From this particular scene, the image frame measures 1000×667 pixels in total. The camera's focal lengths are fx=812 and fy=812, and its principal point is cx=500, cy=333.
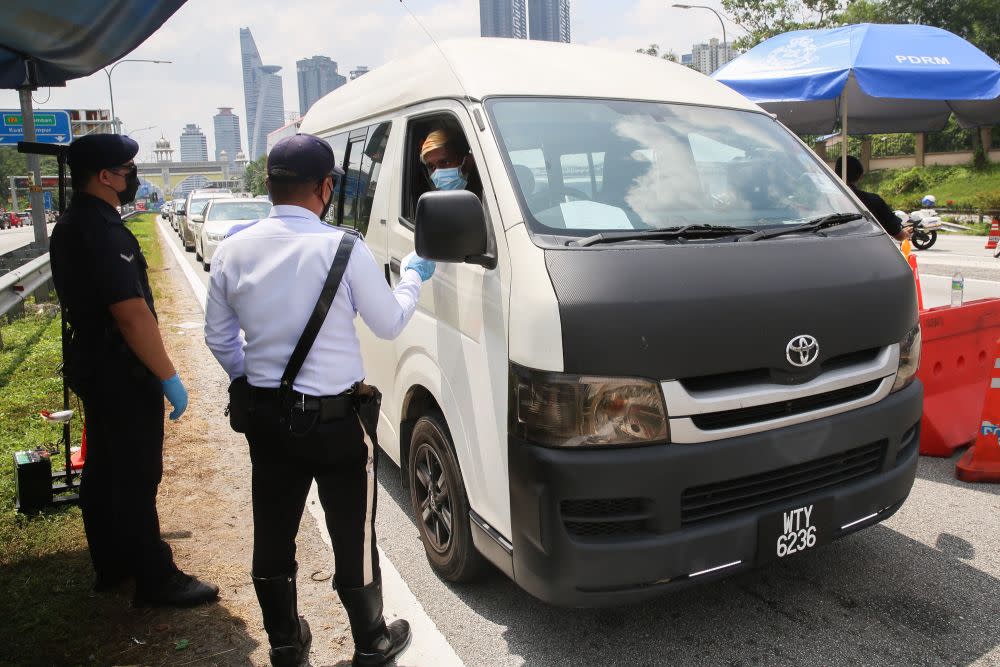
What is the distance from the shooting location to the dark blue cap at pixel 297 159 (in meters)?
2.65

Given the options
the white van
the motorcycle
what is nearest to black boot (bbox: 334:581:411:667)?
the white van

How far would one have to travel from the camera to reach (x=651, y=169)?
3426 millimetres

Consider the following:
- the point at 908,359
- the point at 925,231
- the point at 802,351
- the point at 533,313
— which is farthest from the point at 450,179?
the point at 925,231

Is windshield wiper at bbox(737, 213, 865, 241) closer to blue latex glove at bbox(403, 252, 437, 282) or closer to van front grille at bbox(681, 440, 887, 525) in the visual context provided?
van front grille at bbox(681, 440, 887, 525)

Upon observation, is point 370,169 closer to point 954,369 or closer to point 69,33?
Result: point 69,33

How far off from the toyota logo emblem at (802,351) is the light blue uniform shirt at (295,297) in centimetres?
134

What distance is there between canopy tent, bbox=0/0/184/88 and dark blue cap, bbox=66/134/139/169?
1.08m

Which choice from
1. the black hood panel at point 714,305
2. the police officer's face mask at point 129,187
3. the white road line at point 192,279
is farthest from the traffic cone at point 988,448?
the white road line at point 192,279

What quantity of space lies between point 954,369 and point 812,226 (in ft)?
8.37

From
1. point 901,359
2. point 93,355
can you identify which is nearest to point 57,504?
point 93,355

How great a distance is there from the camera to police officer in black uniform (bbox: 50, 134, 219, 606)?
124 inches

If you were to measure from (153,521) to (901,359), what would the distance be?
3.16m

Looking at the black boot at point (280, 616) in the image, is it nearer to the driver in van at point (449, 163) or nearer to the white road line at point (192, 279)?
the driver in van at point (449, 163)

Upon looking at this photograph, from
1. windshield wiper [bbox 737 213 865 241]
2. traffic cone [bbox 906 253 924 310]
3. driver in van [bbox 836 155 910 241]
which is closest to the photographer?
windshield wiper [bbox 737 213 865 241]
